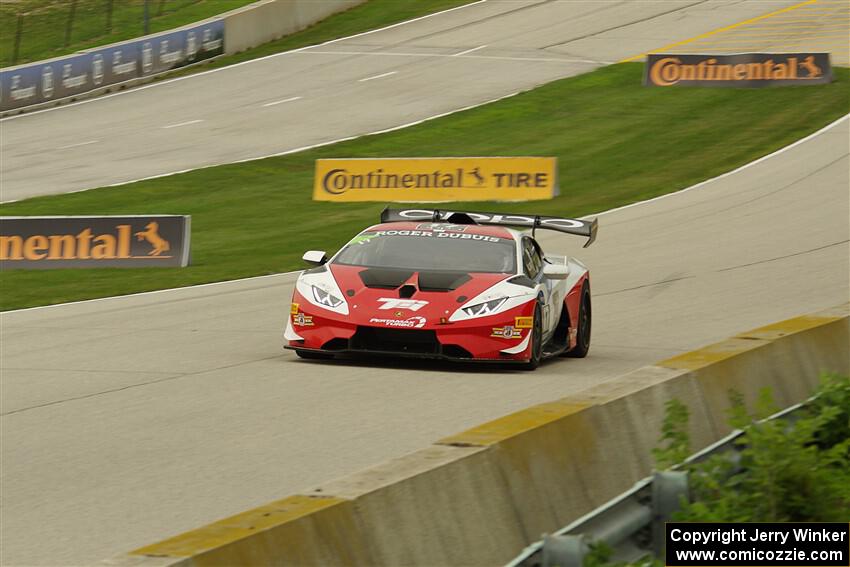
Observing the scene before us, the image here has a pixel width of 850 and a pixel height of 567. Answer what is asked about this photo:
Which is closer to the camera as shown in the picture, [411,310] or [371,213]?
[411,310]

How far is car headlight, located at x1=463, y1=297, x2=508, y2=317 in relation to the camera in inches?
512

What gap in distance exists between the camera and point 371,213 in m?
29.8

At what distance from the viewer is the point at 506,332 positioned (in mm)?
13031

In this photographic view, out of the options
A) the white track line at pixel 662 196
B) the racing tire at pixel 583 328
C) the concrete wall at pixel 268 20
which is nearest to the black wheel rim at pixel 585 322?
the racing tire at pixel 583 328

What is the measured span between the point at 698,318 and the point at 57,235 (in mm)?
10805

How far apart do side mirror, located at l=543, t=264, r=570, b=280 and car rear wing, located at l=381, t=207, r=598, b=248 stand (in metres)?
0.37

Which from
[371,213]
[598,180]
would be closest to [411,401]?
[371,213]

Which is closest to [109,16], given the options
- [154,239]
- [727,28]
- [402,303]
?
[727,28]

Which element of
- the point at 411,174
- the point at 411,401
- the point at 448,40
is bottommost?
the point at 411,401

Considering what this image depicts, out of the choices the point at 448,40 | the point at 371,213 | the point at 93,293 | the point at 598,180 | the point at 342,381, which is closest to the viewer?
the point at 342,381

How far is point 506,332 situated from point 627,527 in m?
6.94

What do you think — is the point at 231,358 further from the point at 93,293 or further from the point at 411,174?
the point at 411,174

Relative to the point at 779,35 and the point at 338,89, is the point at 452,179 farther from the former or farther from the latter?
the point at 779,35

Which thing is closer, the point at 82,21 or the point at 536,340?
the point at 536,340
